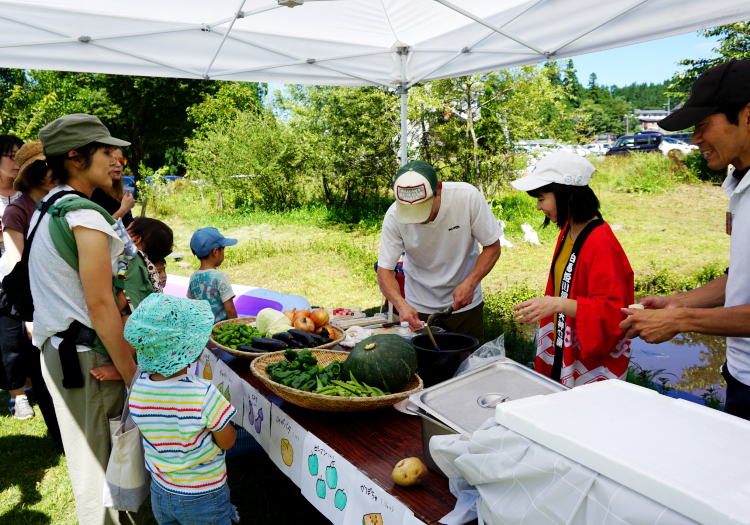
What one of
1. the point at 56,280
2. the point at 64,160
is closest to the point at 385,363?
the point at 56,280

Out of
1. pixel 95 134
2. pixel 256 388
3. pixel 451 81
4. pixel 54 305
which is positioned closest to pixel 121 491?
pixel 256 388

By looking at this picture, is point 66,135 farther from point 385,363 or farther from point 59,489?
point 59,489

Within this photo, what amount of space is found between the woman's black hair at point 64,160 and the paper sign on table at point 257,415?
1.23 metres

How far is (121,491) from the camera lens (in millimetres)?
2100

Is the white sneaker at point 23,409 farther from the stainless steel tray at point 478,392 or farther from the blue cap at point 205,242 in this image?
the stainless steel tray at point 478,392

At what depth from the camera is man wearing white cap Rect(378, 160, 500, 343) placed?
3.13 metres

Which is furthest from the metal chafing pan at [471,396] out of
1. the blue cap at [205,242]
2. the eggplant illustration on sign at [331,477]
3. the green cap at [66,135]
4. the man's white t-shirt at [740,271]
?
the blue cap at [205,242]

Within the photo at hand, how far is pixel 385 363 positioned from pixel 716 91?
150cm

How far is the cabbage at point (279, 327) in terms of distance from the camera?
9.38 feet

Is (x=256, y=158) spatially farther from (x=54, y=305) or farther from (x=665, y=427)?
(x=665, y=427)

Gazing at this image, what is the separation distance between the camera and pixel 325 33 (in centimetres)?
472

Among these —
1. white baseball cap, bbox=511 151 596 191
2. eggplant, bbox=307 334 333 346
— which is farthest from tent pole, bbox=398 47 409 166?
eggplant, bbox=307 334 333 346

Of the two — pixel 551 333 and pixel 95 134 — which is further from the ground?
pixel 95 134

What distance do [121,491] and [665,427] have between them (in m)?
2.07
